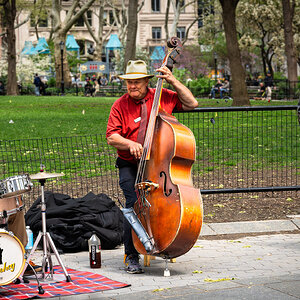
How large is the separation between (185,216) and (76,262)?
1646mm

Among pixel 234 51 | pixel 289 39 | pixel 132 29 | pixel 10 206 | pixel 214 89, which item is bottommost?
pixel 10 206

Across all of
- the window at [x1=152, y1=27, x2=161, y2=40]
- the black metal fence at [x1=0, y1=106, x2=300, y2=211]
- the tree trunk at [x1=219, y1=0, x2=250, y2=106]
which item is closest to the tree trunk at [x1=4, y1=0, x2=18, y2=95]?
the tree trunk at [x1=219, y1=0, x2=250, y2=106]

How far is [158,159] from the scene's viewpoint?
655cm

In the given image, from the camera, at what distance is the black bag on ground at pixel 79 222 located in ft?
26.1

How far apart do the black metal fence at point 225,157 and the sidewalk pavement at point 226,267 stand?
53.7 inches

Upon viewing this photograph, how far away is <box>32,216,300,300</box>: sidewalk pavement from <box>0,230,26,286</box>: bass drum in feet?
1.49

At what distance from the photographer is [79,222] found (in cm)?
814

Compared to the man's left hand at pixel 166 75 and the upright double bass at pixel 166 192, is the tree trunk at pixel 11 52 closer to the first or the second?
the man's left hand at pixel 166 75

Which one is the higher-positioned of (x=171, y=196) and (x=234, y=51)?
(x=234, y=51)

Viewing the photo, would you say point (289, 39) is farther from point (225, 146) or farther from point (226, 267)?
point (226, 267)

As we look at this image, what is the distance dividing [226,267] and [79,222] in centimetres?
195

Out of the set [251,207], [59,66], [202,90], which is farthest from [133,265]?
[59,66]

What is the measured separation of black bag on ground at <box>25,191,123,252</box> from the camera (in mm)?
7945

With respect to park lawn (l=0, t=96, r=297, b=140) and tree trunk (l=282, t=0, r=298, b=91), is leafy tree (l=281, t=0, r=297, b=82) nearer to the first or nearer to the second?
tree trunk (l=282, t=0, r=298, b=91)
